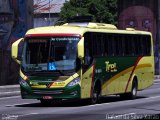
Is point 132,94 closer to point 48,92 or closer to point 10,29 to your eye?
point 48,92

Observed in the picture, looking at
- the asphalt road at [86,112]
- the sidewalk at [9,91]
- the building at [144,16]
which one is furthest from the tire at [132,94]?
the building at [144,16]

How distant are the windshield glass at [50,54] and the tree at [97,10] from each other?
6274cm

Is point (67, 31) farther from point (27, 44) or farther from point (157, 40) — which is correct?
point (157, 40)

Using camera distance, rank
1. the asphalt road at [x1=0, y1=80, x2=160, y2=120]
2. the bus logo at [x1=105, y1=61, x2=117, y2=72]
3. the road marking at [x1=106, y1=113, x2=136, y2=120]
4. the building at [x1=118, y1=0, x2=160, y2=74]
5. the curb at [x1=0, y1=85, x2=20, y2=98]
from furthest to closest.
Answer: the building at [x1=118, y1=0, x2=160, y2=74]
the curb at [x1=0, y1=85, x2=20, y2=98]
the bus logo at [x1=105, y1=61, x2=117, y2=72]
the asphalt road at [x1=0, y1=80, x2=160, y2=120]
the road marking at [x1=106, y1=113, x2=136, y2=120]

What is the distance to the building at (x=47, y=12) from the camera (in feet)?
391

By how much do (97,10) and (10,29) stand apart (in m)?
50.3

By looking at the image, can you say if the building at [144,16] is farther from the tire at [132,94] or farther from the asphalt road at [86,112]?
the asphalt road at [86,112]

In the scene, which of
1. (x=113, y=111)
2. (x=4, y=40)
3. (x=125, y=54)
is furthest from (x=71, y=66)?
(x=4, y=40)

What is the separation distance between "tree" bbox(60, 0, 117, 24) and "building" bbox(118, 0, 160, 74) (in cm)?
→ 3049

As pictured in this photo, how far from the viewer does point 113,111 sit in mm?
20109

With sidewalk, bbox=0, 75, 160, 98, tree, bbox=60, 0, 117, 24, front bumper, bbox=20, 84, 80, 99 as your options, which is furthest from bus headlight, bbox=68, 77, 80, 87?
tree, bbox=60, 0, 117, 24

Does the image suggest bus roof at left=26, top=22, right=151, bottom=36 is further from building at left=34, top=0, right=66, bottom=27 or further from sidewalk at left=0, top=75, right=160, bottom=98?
building at left=34, top=0, right=66, bottom=27

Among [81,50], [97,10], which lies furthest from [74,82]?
[97,10]

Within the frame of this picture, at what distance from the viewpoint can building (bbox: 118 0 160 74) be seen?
53.8 metres
